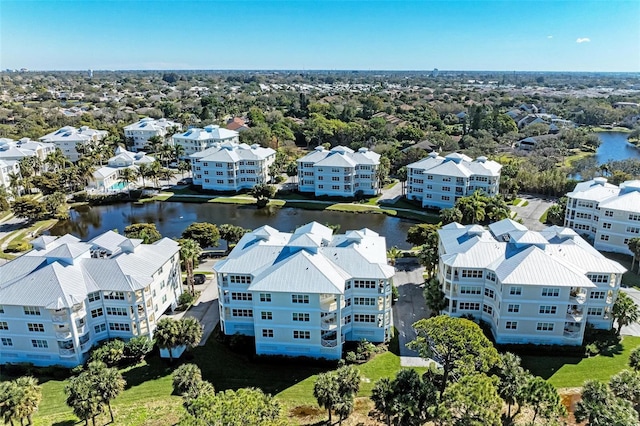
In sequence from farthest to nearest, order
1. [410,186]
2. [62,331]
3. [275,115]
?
[275,115], [410,186], [62,331]

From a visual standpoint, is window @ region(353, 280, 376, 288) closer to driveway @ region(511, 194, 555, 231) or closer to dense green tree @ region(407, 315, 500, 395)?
dense green tree @ region(407, 315, 500, 395)

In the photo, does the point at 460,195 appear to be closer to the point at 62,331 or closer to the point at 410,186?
the point at 410,186

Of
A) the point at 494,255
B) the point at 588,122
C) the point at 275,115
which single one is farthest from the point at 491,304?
the point at 588,122

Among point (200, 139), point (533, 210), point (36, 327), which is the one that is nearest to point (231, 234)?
point (36, 327)

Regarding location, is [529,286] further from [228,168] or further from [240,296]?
[228,168]

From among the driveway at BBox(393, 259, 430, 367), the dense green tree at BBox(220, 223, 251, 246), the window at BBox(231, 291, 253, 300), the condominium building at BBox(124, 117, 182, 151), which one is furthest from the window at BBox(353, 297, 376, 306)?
the condominium building at BBox(124, 117, 182, 151)

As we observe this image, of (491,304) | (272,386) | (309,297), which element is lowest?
(272,386)

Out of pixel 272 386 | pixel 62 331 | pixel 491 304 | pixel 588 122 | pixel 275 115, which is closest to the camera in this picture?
pixel 272 386
